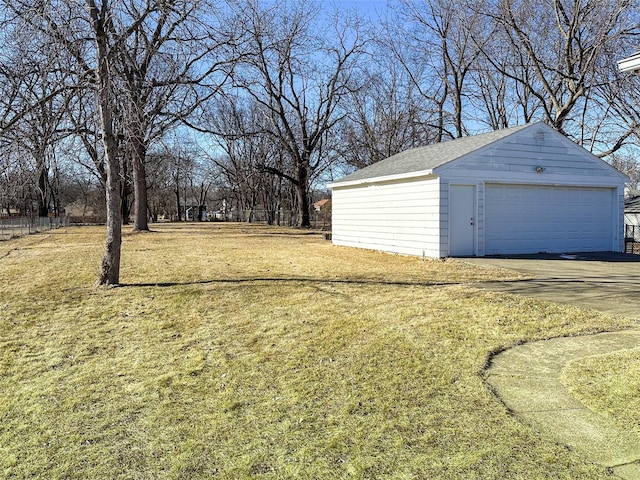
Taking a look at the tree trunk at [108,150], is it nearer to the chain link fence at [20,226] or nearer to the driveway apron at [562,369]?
the driveway apron at [562,369]

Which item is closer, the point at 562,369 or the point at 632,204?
the point at 562,369

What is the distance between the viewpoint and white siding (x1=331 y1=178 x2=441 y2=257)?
12.1m

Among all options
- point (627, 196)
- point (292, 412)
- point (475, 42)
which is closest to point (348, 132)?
point (475, 42)

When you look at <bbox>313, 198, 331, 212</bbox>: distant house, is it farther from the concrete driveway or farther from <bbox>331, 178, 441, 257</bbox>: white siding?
the concrete driveway

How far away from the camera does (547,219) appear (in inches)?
512

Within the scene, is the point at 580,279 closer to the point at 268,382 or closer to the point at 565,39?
the point at 268,382

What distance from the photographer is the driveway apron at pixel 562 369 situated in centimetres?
277

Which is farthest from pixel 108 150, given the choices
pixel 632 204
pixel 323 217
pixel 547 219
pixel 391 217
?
pixel 323 217

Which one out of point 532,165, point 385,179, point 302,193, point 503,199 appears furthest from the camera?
point 302,193

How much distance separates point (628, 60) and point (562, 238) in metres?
9.01

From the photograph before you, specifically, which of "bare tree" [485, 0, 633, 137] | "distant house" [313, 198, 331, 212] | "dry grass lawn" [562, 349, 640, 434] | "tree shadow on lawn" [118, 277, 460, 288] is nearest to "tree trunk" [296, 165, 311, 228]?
"bare tree" [485, 0, 633, 137]

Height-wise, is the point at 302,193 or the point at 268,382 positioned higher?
the point at 302,193

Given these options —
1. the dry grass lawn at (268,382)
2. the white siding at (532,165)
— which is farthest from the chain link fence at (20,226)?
the white siding at (532,165)

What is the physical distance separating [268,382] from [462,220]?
365 inches
